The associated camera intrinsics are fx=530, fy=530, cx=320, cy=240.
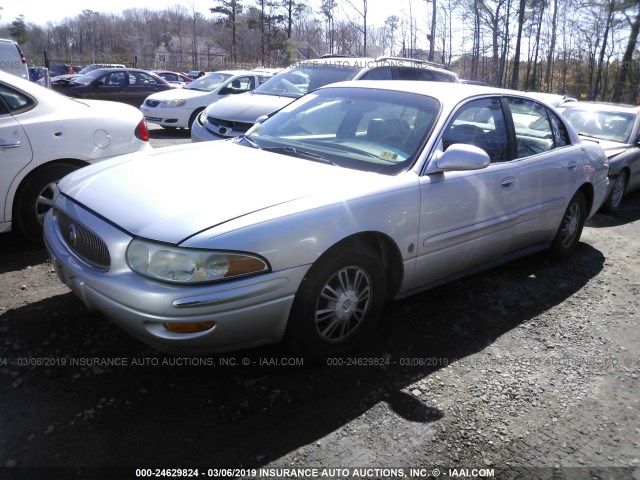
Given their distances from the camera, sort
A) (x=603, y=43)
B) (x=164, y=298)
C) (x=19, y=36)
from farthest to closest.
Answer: (x=19, y=36)
(x=603, y=43)
(x=164, y=298)

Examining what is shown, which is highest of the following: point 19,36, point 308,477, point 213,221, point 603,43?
point 19,36

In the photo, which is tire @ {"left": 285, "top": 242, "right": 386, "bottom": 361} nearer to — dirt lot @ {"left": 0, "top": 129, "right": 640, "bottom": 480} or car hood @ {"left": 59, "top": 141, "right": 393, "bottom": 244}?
dirt lot @ {"left": 0, "top": 129, "right": 640, "bottom": 480}

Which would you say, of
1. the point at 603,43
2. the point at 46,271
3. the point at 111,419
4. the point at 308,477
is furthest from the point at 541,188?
the point at 603,43

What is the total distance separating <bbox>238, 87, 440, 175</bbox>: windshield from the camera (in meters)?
3.42

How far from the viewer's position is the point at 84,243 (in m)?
2.82

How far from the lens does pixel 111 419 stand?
2516mm

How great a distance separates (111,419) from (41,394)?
0.45 m

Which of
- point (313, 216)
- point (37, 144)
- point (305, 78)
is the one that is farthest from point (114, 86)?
point (313, 216)

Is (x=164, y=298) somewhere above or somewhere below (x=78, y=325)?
above

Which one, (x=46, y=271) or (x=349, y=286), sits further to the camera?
(x=46, y=271)

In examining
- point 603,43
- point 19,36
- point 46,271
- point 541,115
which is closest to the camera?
point 46,271

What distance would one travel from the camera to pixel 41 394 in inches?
105

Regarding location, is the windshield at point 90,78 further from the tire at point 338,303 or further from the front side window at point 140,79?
the tire at point 338,303

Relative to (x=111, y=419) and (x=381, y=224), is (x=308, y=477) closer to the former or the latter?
(x=111, y=419)
